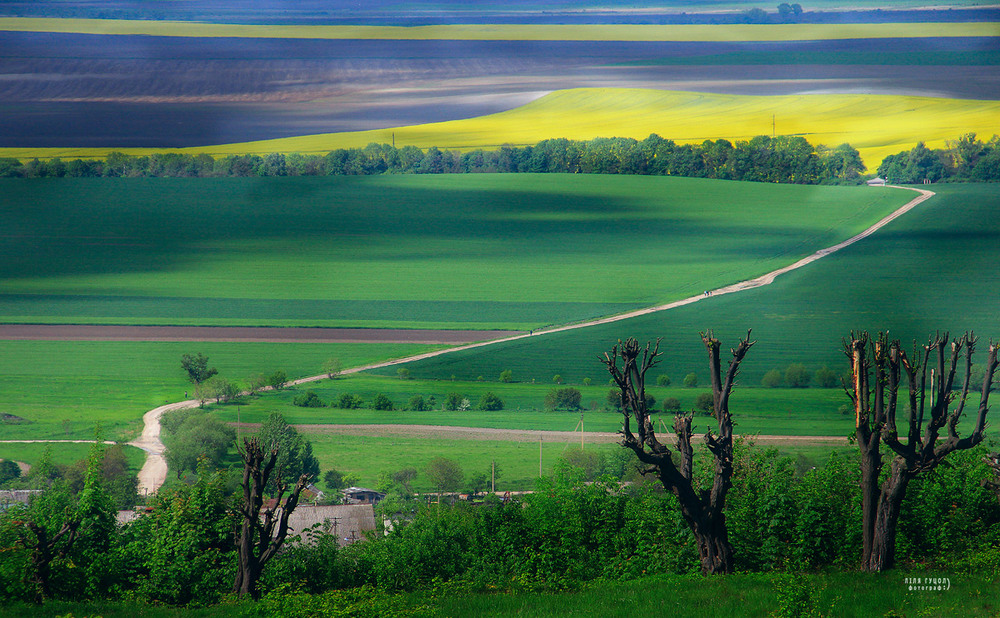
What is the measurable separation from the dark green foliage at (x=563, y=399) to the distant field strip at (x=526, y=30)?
13.9 meters

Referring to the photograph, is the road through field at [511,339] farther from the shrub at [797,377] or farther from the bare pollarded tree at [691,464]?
the bare pollarded tree at [691,464]

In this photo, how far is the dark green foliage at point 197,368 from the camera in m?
22.8

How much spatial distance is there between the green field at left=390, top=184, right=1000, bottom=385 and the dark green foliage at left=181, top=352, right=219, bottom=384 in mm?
5865

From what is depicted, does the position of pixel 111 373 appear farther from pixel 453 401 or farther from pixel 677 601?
pixel 677 601

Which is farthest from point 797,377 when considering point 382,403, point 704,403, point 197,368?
point 197,368

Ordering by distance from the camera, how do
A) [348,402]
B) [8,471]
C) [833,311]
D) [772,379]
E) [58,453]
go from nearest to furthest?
[8,471], [58,453], [348,402], [772,379], [833,311]

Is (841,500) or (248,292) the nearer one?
(841,500)

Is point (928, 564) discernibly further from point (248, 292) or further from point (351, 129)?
point (351, 129)

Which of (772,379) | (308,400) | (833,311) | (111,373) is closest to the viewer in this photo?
(308,400)

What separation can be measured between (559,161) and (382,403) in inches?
515

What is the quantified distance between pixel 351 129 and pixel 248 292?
6.98m

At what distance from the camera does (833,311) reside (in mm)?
24734

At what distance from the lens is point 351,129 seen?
94.2ft

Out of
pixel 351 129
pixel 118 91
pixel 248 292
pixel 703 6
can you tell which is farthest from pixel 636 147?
pixel 118 91
